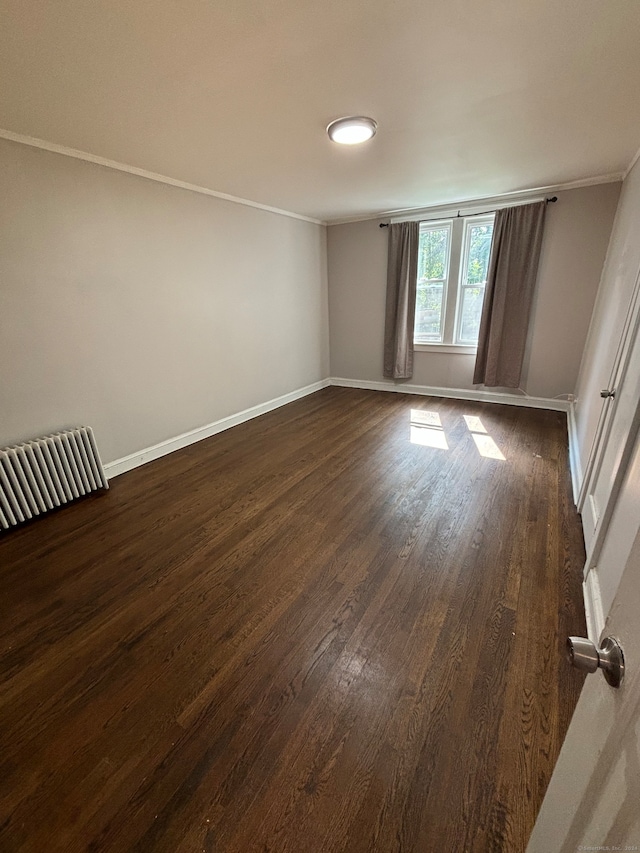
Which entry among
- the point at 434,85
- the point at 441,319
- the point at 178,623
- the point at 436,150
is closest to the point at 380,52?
the point at 434,85

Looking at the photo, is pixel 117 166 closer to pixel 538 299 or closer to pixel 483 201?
pixel 483 201

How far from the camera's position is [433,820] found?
40.4 inches

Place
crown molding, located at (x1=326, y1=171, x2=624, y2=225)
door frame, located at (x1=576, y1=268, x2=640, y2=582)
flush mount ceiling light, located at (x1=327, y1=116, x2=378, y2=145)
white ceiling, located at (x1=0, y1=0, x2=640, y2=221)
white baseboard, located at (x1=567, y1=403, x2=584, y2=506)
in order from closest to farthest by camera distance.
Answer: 1. white ceiling, located at (x1=0, y1=0, x2=640, y2=221)
2. door frame, located at (x1=576, y1=268, x2=640, y2=582)
3. flush mount ceiling light, located at (x1=327, y1=116, x2=378, y2=145)
4. white baseboard, located at (x1=567, y1=403, x2=584, y2=506)
5. crown molding, located at (x1=326, y1=171, x2=624, y2=225)

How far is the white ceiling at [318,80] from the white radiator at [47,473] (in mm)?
1945

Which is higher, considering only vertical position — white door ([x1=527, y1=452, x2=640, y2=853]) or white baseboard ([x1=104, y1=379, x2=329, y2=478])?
white door ([x1=527, y1=452, x2=640, y2=853])

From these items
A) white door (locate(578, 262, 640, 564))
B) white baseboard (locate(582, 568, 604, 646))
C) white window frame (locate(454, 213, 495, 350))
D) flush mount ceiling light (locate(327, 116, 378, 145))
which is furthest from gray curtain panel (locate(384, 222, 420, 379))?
white baseboard (locate(582, 568, 604, 646))

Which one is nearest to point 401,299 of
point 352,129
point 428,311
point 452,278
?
point 428,311

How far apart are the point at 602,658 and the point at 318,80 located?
2402mm

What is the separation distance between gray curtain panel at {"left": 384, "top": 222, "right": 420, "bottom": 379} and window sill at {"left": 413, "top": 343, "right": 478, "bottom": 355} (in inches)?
5.6

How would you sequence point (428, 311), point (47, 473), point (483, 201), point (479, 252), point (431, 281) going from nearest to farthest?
1. point (47, 473)
2. point (483, 201)
3. point (479, 252)
4. point (431, 281)
5. point (428, 311)

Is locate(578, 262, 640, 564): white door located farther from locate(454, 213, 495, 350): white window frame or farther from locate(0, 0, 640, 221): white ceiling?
locate(454, 213, 495, 350): white window frame

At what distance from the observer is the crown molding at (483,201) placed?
3.58 metres

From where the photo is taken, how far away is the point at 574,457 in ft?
9.89

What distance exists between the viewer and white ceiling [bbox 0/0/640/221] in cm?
136
